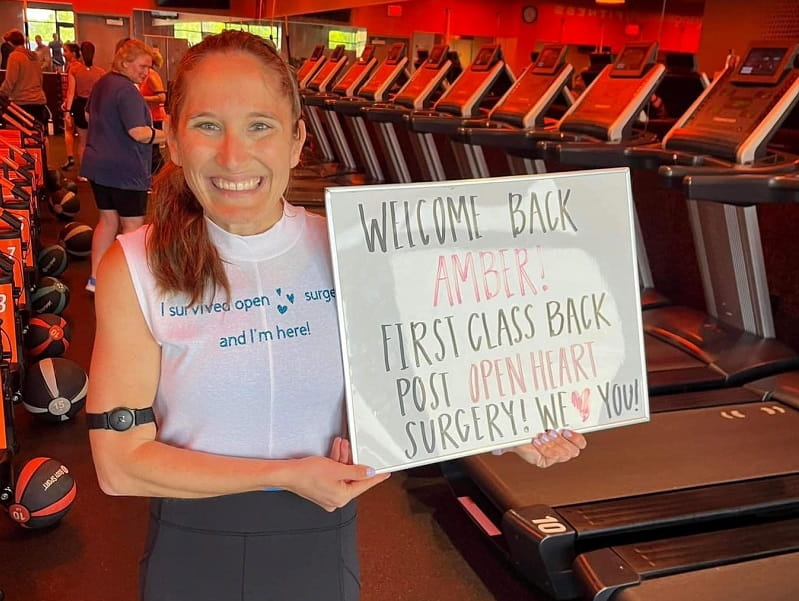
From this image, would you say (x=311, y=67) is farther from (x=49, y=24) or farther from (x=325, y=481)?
(x=325, y=481)

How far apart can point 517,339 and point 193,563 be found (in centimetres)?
62

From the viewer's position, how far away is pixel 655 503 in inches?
94.5

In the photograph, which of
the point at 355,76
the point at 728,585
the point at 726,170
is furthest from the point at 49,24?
the point at 728,585

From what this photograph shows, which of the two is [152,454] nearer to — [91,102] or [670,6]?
[91,102]

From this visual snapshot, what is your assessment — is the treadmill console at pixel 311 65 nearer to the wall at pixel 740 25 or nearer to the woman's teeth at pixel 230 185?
the wall at pixel 740 25

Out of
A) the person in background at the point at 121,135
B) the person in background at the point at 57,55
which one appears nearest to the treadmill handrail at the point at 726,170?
the person in background at the point at 121,135

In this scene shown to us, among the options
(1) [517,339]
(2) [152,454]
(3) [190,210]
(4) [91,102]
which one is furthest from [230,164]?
(4) [91,102]

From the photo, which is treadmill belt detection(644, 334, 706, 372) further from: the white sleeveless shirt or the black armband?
the black armband

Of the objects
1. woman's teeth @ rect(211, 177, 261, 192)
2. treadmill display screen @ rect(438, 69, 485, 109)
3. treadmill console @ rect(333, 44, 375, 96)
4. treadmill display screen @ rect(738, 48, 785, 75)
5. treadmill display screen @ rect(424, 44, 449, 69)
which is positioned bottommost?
woman's teeth @ rect(211, 177, 261, 192)

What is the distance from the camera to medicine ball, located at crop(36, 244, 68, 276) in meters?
5.20

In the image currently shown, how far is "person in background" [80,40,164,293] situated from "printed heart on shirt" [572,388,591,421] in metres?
3.84

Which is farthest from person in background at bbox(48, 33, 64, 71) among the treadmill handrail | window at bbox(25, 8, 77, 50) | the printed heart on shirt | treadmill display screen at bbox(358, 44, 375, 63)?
the printed heart on shirt

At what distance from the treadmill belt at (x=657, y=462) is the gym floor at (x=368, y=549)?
24 centimetres

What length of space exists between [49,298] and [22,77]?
557cm
